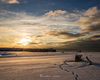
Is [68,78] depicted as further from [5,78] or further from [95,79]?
[5,78]

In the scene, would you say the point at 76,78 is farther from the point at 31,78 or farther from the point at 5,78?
the point at 5,78

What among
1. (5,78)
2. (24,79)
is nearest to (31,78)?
(24,79)

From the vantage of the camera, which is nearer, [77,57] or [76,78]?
[76,78]

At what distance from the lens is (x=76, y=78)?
14.6 ft

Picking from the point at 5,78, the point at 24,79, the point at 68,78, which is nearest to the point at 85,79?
the point at 68,78

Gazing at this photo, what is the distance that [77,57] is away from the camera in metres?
9.27

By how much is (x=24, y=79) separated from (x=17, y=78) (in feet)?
1.39

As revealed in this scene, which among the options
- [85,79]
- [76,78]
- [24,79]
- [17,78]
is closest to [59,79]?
[76,78]

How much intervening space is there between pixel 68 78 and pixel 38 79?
1624 millimetres

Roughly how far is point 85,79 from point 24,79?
128 inches

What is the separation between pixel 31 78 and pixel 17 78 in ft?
2.46

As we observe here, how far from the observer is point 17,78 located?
4.38 meters

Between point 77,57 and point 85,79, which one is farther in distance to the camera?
point 77,57

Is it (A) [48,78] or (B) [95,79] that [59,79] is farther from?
(B) [95,79]
